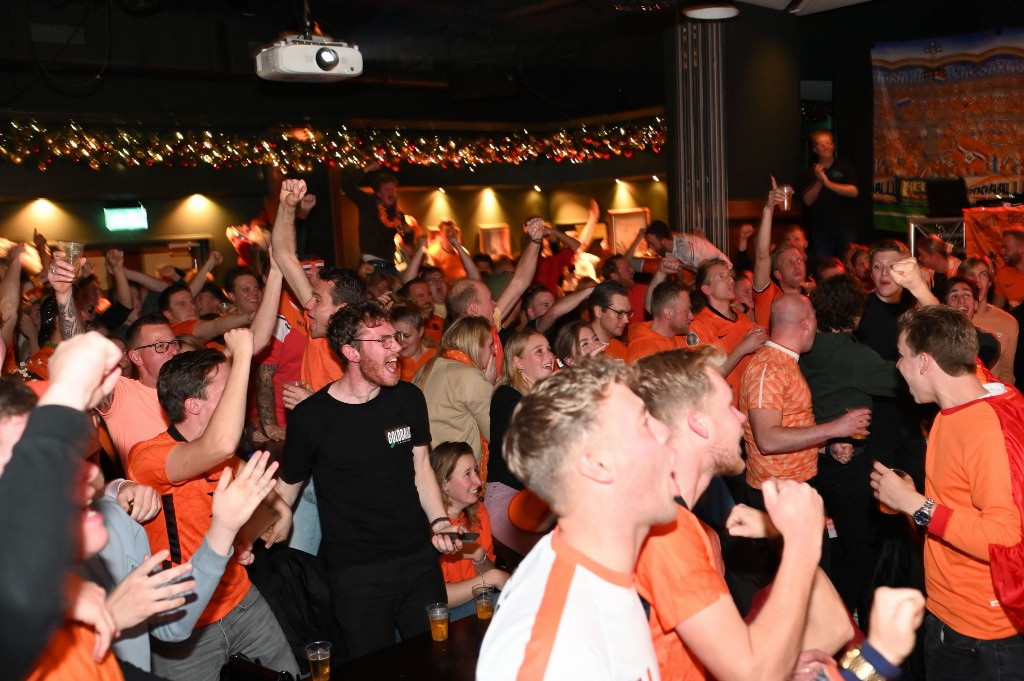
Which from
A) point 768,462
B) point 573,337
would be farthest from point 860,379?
point 573,337

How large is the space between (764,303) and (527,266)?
1952mm

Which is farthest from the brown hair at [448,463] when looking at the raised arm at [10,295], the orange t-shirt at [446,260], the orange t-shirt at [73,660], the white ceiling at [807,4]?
the white ceiling at [807,4]

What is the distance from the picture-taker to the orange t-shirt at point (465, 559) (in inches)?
145

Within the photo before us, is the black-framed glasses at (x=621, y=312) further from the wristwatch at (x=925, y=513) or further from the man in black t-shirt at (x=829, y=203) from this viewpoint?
the man in black t-shirt at (x=829, y=203)

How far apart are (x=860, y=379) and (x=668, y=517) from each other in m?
2.90

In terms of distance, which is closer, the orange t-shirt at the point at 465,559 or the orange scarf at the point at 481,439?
the orange t-shirt at the point at 465,559

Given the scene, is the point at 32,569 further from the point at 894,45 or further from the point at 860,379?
the point at 894,45

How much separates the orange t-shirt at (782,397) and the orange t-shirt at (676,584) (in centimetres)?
225

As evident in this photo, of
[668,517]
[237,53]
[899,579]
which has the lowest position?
[899,579]

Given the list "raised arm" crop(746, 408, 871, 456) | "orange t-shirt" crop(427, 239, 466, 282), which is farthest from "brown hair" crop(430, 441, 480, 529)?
"orange t-shirt" crop(427, 239, 466, 282)

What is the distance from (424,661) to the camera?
2.62 metres

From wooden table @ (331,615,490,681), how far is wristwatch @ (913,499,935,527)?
4.30 feet

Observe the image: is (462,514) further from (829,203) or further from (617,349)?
(829,203)

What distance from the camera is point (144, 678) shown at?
1.89 meters
